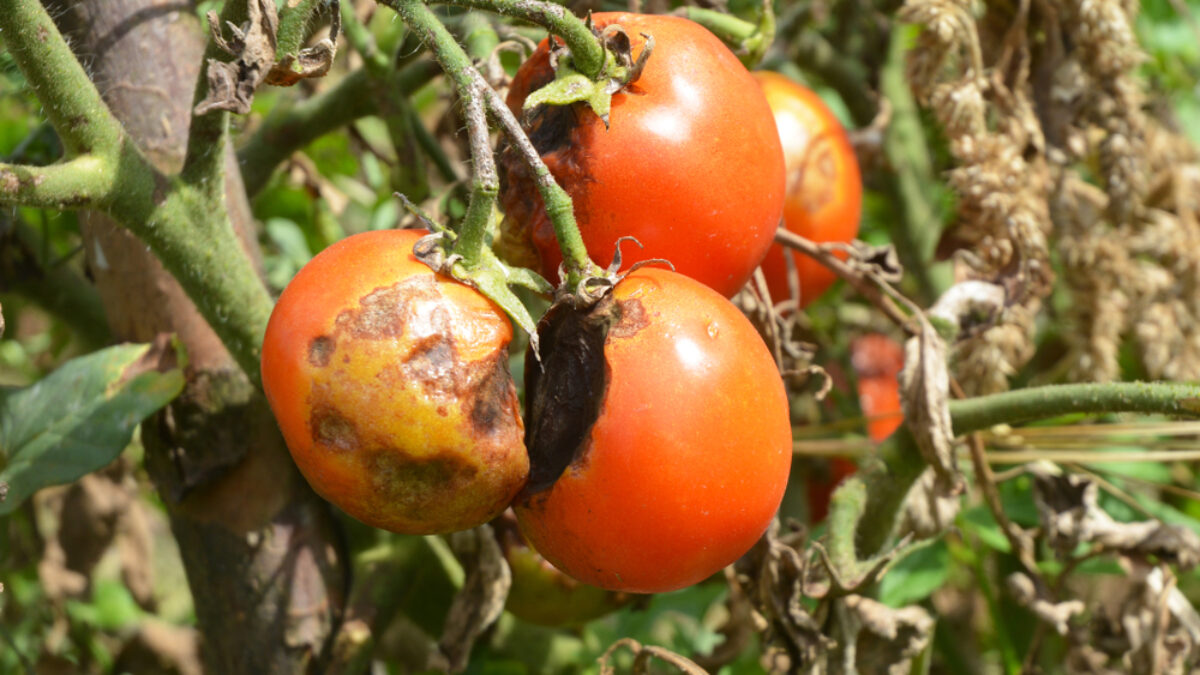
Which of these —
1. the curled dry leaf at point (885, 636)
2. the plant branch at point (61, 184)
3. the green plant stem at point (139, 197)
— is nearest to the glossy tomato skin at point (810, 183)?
the curled dry leaf at point (885, 636)

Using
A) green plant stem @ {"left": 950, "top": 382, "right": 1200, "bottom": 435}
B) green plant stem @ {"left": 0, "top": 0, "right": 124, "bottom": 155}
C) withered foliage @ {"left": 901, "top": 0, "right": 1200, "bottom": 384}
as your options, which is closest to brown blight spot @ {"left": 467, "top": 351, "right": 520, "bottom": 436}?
green plant stem @ {"left": 0, "top": 0, "right": 124, "bottom": 155}

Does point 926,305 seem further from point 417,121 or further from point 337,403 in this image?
point 337,403

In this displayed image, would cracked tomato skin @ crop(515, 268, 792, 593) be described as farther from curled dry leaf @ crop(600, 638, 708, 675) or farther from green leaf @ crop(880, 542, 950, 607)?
green leaf @ crop(880, 542, 950, 607)

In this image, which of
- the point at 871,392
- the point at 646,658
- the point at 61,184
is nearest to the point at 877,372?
the point at 871,392

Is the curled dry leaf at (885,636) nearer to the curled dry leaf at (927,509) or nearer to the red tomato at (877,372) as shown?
the curled dry leaf at (927,509)

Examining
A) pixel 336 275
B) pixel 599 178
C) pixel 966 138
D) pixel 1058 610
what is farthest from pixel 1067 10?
pixel 336 275

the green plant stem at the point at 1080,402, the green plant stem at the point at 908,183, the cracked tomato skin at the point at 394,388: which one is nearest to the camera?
the cracked tomato skin at the point at 394,388

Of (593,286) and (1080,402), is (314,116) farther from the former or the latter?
(1080,402)
